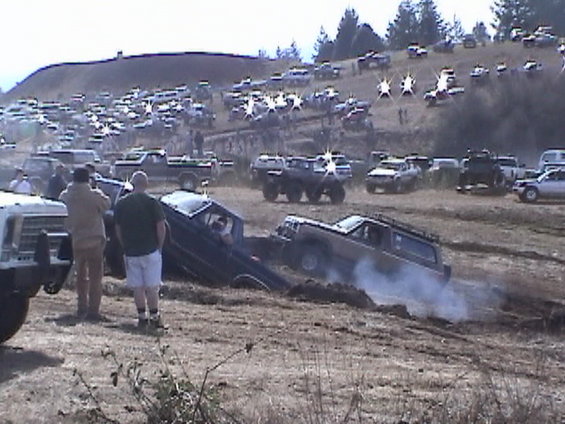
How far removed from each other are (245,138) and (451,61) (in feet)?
86.4

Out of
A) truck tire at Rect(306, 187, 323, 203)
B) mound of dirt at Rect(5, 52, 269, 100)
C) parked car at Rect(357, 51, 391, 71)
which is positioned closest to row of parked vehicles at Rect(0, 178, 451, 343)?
truck tire at Rect(306, 187, 323, 203)

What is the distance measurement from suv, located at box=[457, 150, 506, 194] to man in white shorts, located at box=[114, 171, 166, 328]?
42683 mm

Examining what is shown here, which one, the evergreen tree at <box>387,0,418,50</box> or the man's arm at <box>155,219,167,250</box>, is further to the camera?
the evergreen tree at <box>387,0,418,50</box>

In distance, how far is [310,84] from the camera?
343ft

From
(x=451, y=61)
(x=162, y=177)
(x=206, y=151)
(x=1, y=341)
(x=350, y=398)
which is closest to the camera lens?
(x=350, y=398)

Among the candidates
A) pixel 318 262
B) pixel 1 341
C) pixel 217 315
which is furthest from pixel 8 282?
pixel 318 262

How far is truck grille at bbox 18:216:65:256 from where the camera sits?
10969 mm

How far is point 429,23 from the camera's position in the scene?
14338 centimetres

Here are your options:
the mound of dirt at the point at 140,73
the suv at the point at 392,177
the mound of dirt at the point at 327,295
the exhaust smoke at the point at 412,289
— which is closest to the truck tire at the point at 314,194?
the suv at the point at 392,177

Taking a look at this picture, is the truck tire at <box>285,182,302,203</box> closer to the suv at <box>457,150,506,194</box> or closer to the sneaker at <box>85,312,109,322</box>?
the suv at <box>457,150,506,194</box>

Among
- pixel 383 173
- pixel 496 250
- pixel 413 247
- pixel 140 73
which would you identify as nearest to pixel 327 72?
pixel 140 73

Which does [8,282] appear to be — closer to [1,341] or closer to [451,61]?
[1,341]

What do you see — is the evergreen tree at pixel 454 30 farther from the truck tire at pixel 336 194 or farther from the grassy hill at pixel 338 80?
the truck tire at pixel 336 194

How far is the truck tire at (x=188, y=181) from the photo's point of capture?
51281 mm
